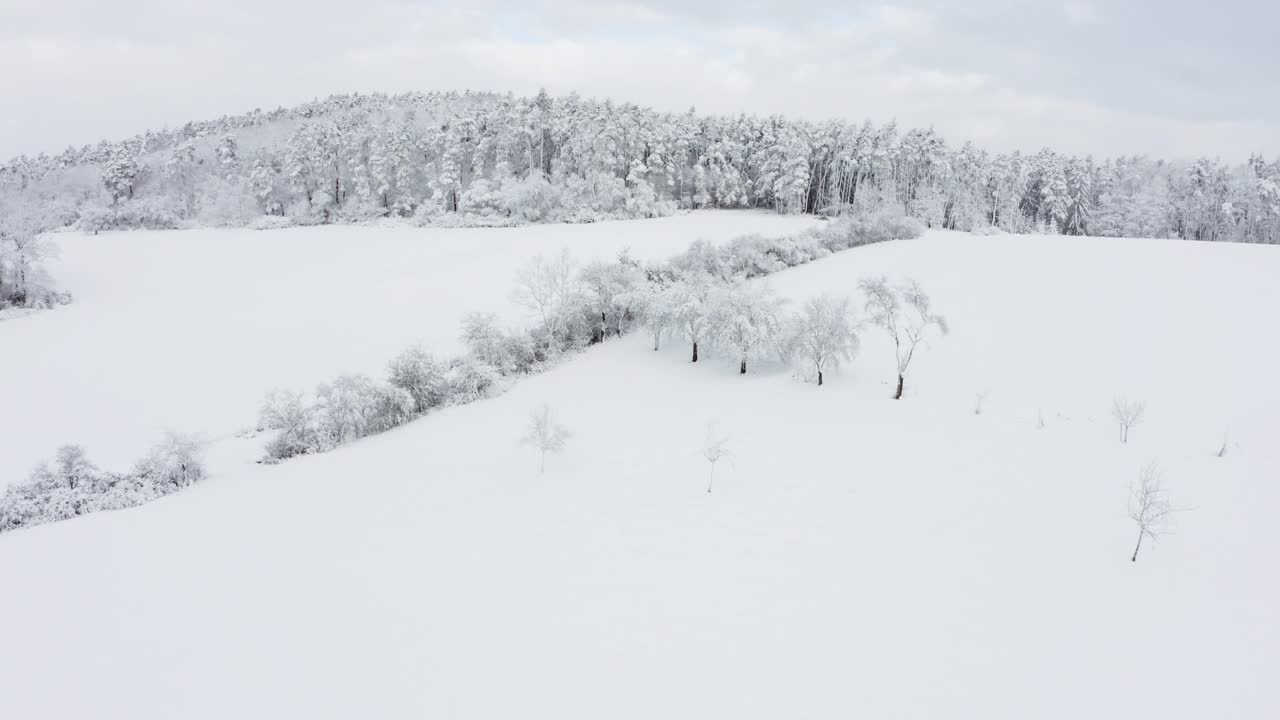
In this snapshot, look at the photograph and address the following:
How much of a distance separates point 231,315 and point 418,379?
21539mm

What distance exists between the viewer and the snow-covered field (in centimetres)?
914

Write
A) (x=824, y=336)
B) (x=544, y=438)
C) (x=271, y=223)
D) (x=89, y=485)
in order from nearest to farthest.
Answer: (x=89, y=485)
(x=544, y=438)
(x=824, y=336)
(x=271, y=223)

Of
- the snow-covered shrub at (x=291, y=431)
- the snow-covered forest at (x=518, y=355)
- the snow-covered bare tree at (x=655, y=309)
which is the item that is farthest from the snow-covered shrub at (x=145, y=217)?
the snow-covered bare tree at (x=655, y=309)

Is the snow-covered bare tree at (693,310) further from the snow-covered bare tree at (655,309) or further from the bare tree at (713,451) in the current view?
the bare tree at (713,451)

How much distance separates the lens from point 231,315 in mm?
37406

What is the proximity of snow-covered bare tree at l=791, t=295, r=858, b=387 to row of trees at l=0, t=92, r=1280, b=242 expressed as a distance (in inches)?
1612

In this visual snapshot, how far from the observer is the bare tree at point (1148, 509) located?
1188 cm

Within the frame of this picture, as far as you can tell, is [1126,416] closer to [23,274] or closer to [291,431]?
[291,431]

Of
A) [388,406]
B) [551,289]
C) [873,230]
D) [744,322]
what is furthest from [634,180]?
[388,406]

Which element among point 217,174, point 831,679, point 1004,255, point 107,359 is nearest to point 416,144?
point 217,174

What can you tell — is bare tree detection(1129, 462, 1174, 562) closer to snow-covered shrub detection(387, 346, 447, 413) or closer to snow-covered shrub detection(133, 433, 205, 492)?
snow-covered shrub detection(387, 346, 447, 413)

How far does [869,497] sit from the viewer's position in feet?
49.2

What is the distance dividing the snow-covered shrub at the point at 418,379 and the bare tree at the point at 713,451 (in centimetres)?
1152

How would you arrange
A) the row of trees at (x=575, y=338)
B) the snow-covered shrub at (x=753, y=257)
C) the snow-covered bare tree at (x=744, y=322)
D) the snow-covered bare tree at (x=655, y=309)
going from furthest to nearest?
1. the snow-covered shrub at (x=753, y=257)
2. the snow-covered bare tree at (x=655, y=309)
3. the snow-covered bare tree at (x=744, y=322)
4. the row of trees at (x=575, y=338)
